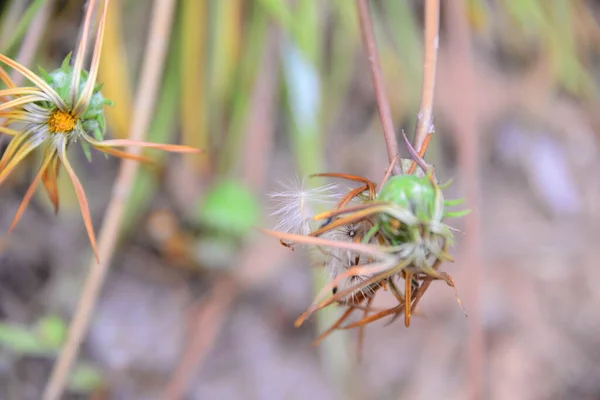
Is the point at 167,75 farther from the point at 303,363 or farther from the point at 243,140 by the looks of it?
the point at 303,363

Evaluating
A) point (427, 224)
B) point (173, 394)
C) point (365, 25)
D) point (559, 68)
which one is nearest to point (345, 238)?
point (427, 224)

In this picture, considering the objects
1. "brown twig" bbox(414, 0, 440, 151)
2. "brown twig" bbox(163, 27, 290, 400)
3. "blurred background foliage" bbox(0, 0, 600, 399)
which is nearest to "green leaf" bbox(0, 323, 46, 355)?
"blurred background foliage" bbox(0, 0, 600, 399)

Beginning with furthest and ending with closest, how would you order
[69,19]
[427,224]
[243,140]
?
[243,140] < [69,19] < [427,224]

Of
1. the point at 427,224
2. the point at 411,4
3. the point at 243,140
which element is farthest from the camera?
the point at 411,4

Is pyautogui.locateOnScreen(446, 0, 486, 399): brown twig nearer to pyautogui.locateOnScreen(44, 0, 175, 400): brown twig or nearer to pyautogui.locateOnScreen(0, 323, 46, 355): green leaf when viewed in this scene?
pyautogui.locateOnScreen(44, 0, 175, 400): brown twig

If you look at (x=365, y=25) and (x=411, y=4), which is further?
(x=411, y=4)

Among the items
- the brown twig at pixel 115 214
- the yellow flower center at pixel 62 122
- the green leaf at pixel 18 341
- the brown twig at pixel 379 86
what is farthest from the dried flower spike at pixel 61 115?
the green leaf at pixel 18 341

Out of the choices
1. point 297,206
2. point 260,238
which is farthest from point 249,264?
point 297,206
